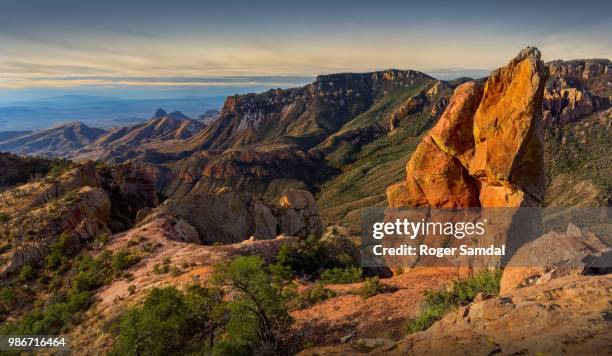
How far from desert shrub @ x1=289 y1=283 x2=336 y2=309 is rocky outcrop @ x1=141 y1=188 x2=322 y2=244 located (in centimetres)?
2293

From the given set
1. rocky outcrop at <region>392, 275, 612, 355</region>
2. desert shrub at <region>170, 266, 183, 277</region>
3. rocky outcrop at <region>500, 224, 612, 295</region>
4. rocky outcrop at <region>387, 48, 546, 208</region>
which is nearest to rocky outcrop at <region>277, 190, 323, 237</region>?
rocky outcrop at <region>387, 48, 546, 208</region>

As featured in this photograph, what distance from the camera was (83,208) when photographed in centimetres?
3659

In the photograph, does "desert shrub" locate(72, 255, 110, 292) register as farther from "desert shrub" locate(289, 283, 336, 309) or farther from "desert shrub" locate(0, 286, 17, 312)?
"desert shrub" locate(289, 283, 336, 309)

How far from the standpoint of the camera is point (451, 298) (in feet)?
54.1

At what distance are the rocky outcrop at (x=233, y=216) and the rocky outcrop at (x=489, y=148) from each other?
830 inches

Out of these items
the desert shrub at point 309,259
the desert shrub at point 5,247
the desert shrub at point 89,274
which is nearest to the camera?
the desert shrub at point 89,274

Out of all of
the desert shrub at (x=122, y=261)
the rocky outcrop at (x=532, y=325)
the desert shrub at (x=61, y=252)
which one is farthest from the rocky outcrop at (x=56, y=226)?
the rocky outcrop at (x=532, y=325)

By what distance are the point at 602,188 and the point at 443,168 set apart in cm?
9211

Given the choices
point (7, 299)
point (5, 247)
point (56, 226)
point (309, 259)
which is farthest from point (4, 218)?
point (309, 259)

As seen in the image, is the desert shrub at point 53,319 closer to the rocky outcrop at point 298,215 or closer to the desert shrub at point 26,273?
the desert shrub at point 26,273

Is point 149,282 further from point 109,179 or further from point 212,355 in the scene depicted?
point 109,179

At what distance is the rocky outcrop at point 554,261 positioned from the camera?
45.6ft

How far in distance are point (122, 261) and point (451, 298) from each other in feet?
79.7

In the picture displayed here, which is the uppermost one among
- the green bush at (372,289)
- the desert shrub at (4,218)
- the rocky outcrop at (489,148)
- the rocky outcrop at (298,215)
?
the rocky outcrop at (489,148)
